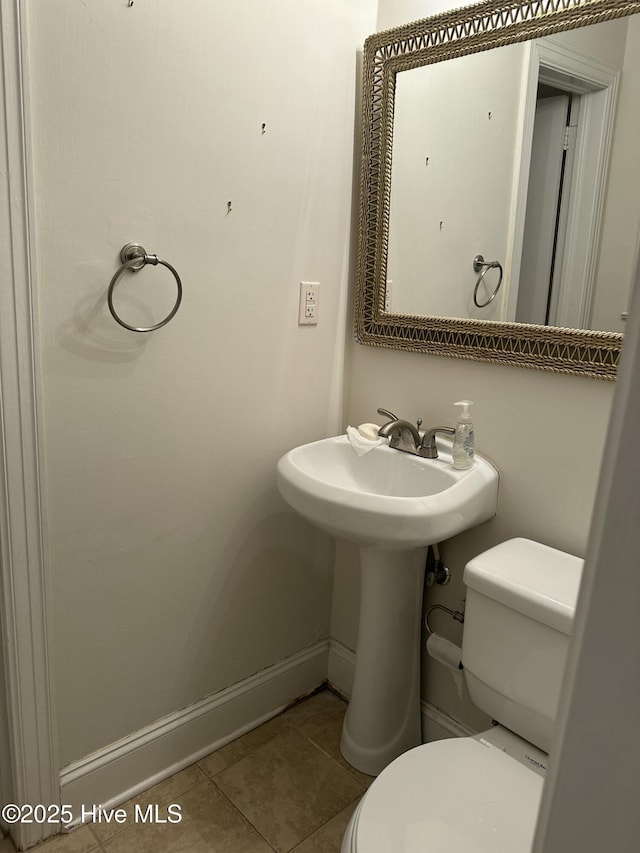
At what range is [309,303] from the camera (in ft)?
5.57

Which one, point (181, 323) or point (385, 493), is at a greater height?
point (181, 323)

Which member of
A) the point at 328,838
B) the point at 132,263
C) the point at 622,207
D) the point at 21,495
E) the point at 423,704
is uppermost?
the point at 622,207

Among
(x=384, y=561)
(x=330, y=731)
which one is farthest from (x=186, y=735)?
(x=384, y=561)

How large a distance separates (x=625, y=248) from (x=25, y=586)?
136 cm

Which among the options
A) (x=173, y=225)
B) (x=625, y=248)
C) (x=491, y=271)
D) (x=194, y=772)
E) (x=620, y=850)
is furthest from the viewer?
(x=194, y=772)

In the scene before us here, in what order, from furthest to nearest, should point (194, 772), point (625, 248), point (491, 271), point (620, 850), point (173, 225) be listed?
point (194, 772)
point (491, 271)
point (173, 225)
point (625, 248)
point (620, 850)

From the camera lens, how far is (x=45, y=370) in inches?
49.5

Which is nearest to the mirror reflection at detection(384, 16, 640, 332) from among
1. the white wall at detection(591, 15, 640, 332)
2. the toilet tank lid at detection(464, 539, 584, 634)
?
the white wall at detection(591, 15, 640, 332)

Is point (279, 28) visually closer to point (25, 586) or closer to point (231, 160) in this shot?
point (231, 160)

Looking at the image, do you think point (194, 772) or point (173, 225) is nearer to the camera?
point (173, 225)

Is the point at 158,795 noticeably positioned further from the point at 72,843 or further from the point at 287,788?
the point at 287,788

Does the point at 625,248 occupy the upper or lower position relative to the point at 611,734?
upper

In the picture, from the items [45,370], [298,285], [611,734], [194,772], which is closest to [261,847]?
[194,772]

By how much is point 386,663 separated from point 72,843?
32.0 inches
